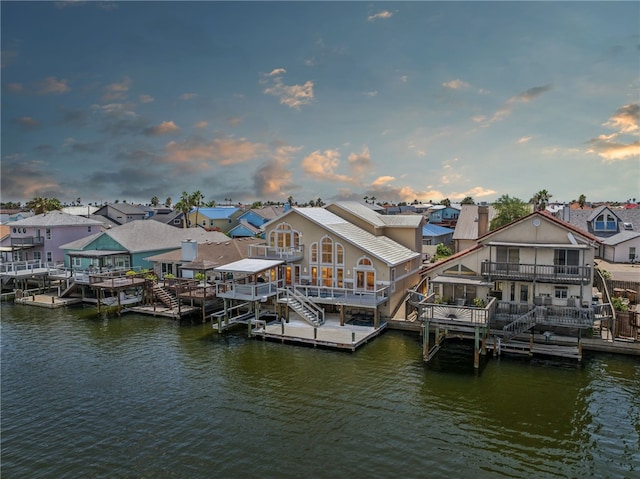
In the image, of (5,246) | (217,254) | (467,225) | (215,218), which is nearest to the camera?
(217,254)

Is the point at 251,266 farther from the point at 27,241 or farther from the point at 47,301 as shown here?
the point at 27,241

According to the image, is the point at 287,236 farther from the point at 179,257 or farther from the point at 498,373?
the point at 498,373

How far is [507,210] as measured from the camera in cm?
4706

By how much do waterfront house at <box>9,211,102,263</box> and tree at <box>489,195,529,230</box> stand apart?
47518 mm

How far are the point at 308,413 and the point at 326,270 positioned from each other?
1481cm

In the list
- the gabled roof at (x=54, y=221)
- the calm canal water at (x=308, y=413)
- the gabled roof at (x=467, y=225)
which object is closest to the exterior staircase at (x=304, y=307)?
the calm canal water at (x=308, y=413)

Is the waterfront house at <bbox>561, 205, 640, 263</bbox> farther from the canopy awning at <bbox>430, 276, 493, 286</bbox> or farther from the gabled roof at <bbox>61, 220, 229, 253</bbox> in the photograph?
the gabled roof at <bbox>61, 220, 229, 253</bbox>

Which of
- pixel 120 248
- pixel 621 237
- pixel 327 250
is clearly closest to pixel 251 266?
pixel 327 250

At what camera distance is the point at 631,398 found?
19.2 m

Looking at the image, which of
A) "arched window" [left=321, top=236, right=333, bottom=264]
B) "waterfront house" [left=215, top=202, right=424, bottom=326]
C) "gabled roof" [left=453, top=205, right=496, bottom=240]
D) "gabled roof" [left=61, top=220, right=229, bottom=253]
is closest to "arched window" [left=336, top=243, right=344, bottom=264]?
"waterfront house" [left=215, top=202, right=424, bottom=326]

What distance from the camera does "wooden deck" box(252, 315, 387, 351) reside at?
84.9ft

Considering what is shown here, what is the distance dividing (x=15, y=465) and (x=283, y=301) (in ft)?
58.8

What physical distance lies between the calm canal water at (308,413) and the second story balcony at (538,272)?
4.46m

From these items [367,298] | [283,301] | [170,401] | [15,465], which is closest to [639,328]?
[367,298]
